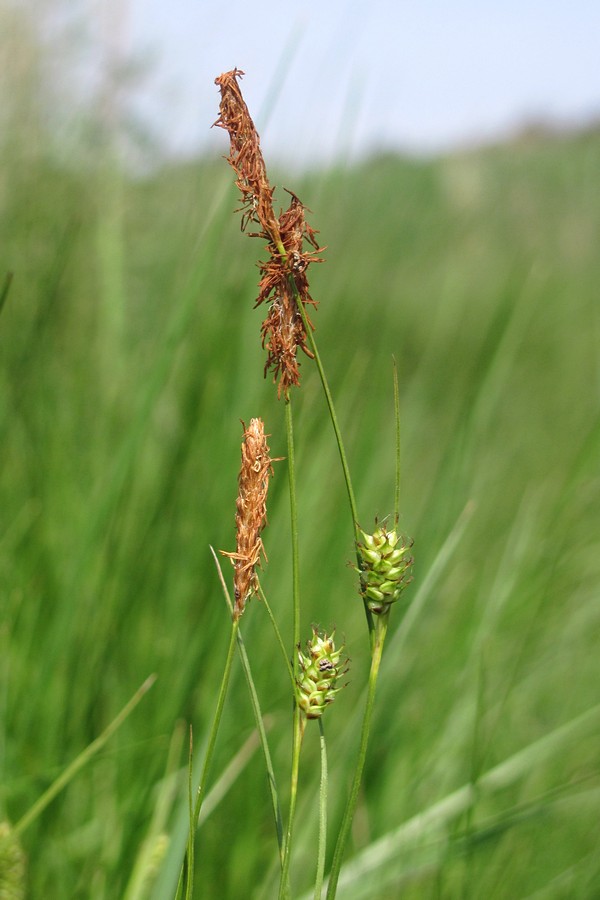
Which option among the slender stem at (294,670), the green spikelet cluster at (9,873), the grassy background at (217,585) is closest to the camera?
the slender stem at (294,670)

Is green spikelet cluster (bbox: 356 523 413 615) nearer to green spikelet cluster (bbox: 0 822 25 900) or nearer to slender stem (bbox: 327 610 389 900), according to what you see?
slender stem (bbox: 327 610 389 900)

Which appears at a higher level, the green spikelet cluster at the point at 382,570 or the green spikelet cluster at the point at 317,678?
the green spikelet cluster at the point at 382,570

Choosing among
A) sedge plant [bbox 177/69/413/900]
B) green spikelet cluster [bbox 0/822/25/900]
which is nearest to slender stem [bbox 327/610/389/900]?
sedge plant [bbox 177/69/413/900]

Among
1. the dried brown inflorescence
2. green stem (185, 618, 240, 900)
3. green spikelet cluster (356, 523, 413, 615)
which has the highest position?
the dried brown inflorescence

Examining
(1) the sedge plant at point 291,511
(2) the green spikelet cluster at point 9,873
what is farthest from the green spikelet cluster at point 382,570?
(2) the green spikelet cluster at point 9,873

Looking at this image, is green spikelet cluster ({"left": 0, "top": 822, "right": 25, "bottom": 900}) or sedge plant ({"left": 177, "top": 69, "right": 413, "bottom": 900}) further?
green spikelet cluster ({"left": 0, "top": 822, "right": 25, "bottom": 900})

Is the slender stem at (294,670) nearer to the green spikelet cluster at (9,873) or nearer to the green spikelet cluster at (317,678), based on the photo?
the green spikelet cluster at (317,678)
